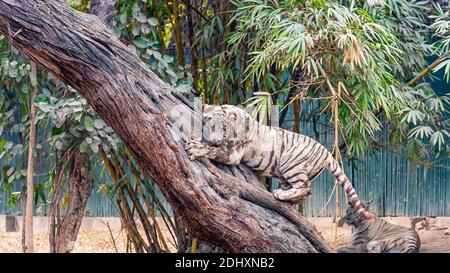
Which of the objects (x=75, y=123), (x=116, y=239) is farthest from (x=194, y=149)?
(x=116, y=239)

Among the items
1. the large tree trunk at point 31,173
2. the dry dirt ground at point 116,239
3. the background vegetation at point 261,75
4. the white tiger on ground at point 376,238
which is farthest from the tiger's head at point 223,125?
the dry dirt ground at point 116,239

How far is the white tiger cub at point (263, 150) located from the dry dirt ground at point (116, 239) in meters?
2.18

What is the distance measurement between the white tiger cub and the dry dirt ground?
7.14 ft

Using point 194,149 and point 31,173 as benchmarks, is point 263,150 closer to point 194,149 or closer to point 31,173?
point 194,149

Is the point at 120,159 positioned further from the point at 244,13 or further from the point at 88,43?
the point at 88,43

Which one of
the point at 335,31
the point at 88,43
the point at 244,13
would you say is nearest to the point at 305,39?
the point at 335,31

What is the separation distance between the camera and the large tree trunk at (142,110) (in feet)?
9.87

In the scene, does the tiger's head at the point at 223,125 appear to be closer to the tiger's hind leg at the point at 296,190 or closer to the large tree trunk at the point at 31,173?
the tiger's hind leg at the point at 296,190

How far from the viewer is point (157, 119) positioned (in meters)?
3.06

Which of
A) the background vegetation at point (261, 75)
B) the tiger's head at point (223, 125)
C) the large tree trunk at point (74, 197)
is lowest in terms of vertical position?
the large tree trunk at point (74, 197)

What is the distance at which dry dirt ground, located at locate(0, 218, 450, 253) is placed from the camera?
5512 millimetres

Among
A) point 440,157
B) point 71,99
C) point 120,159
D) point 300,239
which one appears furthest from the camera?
point 440,157

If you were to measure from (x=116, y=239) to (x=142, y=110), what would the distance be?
330cm

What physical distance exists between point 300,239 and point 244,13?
54.2 inches
